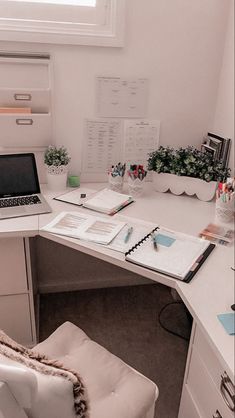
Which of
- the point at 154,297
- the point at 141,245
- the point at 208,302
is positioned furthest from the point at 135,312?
the point at 208,302

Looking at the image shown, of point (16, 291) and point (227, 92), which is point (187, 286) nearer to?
point (16, 291)

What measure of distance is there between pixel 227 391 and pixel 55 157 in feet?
3.82

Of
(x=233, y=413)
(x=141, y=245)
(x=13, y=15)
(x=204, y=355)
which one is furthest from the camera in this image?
(x=13, y=15)

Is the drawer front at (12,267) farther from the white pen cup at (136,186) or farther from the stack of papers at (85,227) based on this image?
the white pen cup at (136,186)

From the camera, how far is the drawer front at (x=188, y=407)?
1085mm

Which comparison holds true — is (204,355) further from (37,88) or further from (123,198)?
(37,88)

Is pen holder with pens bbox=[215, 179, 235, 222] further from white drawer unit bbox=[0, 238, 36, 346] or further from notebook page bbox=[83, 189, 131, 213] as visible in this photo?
white drawer unit bbox=[0, 238, 36, 346]

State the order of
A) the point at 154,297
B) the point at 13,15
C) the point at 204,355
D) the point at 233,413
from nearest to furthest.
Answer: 1. the point at 233,413
2. the point at 204,355
3. the point at 13,15
4. the point at 154,297

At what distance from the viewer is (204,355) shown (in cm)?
100

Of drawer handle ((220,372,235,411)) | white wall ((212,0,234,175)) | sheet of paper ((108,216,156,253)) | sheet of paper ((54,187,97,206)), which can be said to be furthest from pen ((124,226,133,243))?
white wall ((212,0,234,175))

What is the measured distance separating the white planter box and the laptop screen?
58 cm

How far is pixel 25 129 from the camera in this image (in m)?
1.57

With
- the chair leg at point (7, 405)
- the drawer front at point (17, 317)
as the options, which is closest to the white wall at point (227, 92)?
the drawer front at point (17, 317)

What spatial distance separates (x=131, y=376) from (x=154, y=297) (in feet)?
3.36
